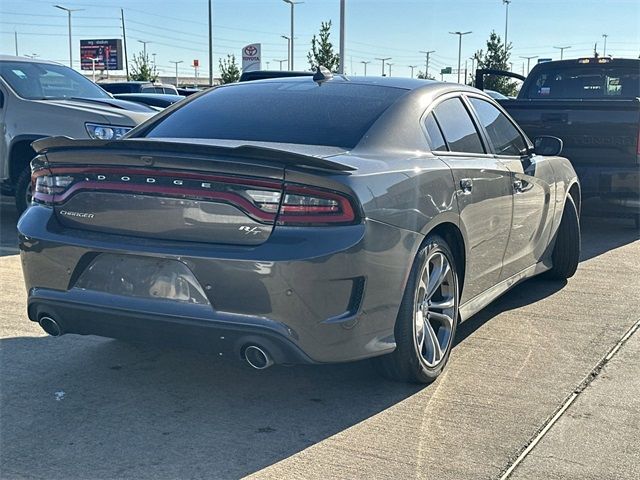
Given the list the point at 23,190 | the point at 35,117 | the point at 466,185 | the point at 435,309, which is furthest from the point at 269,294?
the point at 35,117

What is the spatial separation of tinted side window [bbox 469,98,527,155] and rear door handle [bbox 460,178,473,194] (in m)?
0.79

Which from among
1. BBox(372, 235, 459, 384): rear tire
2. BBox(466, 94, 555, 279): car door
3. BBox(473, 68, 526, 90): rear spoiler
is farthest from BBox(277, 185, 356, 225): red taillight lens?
BBox(473, 68, 526, 90): rear spoiler

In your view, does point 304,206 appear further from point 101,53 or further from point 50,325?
point 101,53

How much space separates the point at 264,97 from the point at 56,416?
2.03m

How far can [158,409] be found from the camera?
376cm

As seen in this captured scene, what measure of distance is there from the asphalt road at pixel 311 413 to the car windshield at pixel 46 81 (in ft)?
14.3

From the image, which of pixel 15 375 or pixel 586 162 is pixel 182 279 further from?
pixel 586 162

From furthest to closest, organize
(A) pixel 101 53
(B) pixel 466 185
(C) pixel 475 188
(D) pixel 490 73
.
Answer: (A) pixel 101 53, (D) pixel 490 73, (C) pixel 475 188, (B) pixel 466 185

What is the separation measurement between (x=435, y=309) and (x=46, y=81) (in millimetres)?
6496

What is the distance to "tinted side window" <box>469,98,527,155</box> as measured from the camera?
520 centimetres

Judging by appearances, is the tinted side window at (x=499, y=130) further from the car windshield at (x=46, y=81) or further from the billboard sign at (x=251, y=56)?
the billboard sign at (x=251, y=56)

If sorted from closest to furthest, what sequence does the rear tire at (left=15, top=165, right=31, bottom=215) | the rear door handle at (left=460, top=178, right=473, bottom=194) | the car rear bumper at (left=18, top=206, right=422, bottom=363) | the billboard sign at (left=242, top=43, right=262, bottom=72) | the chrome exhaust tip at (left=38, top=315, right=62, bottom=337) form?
the car rear bumper at (left=18, top=206, right=422, bottom=363), the chrome exhaust tip at (left=38, top=315, right=62, bottom=337), the rear door handle at (left=460, top=178, right=473, bottom=194), the rear tire at (left=15, top=165, right=31, bottom=215), the billboard sign at (left=242, top=43, right=262, bottom=72)

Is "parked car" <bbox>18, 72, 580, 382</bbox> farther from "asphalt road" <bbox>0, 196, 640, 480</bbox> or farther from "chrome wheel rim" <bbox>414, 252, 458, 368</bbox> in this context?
"asphalt road" <bbox>0, 196, 640, 480</bbox>

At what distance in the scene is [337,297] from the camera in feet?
11.1
